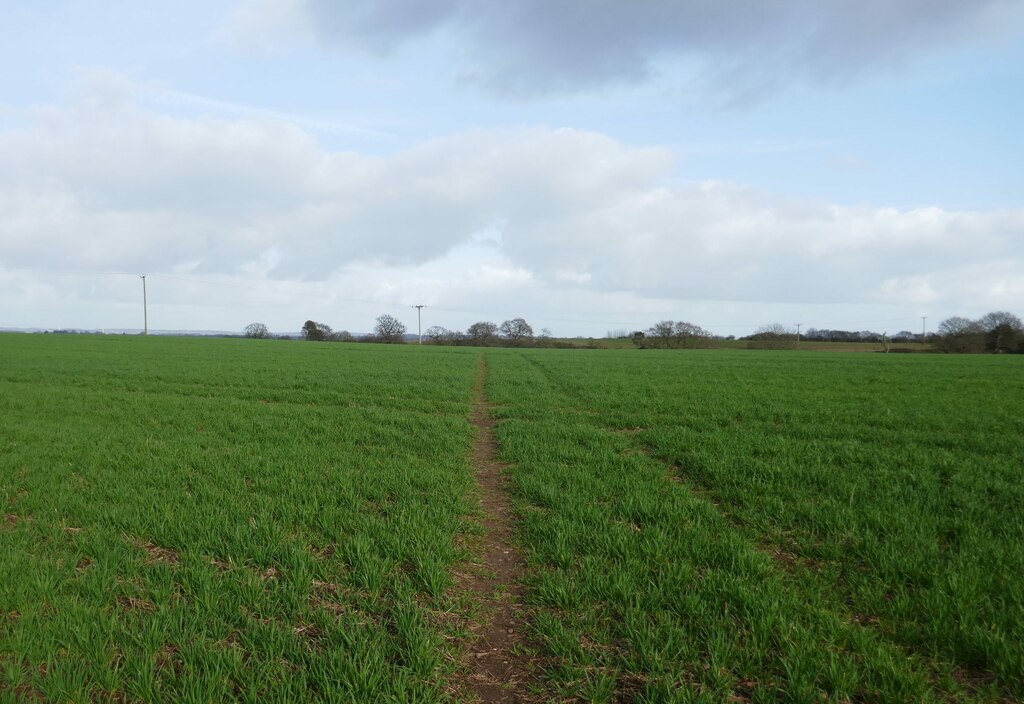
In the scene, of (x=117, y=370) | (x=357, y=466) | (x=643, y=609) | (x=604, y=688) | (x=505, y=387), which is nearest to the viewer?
(x=604, y=688)

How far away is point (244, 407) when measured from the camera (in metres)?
12.4

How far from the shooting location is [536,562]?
4.57m

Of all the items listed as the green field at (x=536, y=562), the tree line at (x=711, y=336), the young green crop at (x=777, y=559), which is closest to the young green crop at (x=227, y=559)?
the green field at (x=536, y=562)

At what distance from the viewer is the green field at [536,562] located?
3.03 metres

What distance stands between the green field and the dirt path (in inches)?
6.2

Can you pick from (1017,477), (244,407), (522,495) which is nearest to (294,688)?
(522,495)

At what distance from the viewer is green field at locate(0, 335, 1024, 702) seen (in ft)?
9.94

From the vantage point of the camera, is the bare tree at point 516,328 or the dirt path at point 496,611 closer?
the dirt path at point 496,611

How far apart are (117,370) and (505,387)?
17.1 metres

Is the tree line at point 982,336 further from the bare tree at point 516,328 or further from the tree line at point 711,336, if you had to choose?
the bare tree at point 516,328

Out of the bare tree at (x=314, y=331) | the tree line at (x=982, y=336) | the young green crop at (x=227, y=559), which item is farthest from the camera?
the bare tree at (x=314, y=331)

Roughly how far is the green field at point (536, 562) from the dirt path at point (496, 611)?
0.16 meters

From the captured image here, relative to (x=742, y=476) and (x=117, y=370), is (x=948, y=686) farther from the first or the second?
(x=117, y=370)

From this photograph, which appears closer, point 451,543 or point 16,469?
point 451,543
